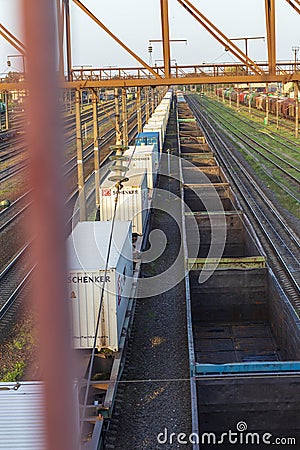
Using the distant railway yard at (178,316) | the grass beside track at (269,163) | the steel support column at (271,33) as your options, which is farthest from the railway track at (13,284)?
the grass beside track at (269,163)

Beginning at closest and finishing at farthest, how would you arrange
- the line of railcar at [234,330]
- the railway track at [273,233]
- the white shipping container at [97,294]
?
the line of railcar at [234,330]
the white shipping container at [97,294]
the railway track at [273,233]

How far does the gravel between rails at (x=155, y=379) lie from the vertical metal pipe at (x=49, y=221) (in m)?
7.00

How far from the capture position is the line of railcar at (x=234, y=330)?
7410mm

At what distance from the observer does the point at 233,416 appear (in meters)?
7.57

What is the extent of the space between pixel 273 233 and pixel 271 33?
18.6 feet

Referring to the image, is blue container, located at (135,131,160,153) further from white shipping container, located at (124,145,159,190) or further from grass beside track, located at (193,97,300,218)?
grass beside track, located at (193,97,300,218)

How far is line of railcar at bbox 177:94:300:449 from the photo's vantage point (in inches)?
292

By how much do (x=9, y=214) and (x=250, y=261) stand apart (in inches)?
427

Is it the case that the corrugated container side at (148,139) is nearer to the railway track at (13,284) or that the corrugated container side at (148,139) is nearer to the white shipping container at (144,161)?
the white shipping container at (144,161)

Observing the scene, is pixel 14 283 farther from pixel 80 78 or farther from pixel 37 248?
pixel 37 248

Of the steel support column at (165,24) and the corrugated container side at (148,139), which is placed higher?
the steel support column at (165,24)

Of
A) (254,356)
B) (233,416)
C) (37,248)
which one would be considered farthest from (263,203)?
(37,248)

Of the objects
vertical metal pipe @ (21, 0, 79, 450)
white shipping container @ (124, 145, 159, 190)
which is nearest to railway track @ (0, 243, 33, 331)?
white shipping container @ (124, 145, 159, 190)

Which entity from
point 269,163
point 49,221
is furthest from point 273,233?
point 49,221
